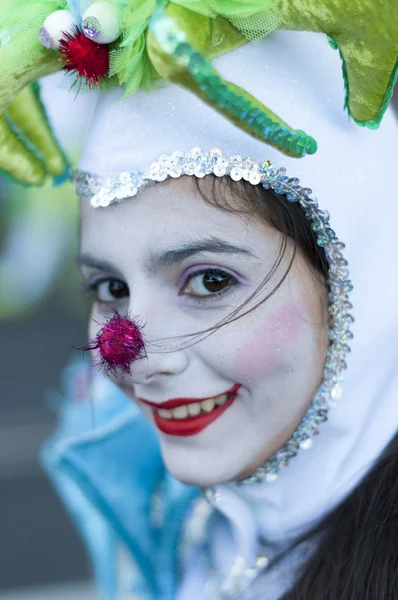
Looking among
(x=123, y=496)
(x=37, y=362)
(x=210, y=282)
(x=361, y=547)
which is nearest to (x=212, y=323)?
(x=210, y=282)

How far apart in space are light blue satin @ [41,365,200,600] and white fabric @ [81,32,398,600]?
39 centimetres

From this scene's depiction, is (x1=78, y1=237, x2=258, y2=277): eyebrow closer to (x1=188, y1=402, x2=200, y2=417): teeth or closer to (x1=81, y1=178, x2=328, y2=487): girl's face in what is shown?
(x1=81, y1=178, x2=328, y2=487): girl's face

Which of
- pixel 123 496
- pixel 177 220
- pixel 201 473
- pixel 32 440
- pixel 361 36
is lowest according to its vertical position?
pixel 32 440

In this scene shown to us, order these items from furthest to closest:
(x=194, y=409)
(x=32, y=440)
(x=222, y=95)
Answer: (x=32, y=440) → (x=194, y=409) → (x=222, y=95)

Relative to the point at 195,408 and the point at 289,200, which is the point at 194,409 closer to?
the point at 195,408

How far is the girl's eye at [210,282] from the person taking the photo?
1.40m

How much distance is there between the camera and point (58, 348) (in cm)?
667

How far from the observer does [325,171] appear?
139 cm

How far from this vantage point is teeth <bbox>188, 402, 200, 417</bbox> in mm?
1453

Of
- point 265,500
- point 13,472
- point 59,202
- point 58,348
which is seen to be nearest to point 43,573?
point 13,472

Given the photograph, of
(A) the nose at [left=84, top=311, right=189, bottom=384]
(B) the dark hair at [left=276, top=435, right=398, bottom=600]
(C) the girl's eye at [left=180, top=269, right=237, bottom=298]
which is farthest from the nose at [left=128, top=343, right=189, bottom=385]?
(B) the dark hair at [left=276, top=435, right=398, bottom=600]

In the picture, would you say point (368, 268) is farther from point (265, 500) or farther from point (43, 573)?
point (43, 573)

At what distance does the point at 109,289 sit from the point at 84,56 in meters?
0.43

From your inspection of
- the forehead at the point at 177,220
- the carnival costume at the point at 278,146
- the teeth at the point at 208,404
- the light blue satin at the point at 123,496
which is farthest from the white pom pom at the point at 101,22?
the light blue satin at the point at 123,496
